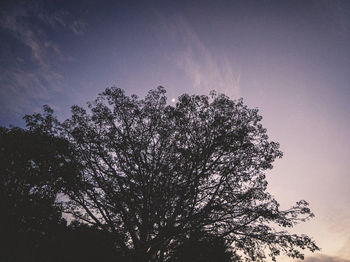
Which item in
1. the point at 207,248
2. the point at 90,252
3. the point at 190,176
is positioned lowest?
the point at 90,252

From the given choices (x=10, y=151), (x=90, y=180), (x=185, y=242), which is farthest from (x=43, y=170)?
(x=185, y=242)

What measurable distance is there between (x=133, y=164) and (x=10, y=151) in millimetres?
9481

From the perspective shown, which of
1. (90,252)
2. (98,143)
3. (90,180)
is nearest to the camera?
(90,180)

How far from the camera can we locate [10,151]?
1177 cm

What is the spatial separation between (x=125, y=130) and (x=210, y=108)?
6629 millimetres

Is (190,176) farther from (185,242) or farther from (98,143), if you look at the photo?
(98,143)

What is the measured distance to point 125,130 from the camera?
11742 mm

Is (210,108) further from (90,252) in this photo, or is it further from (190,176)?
(90,252)

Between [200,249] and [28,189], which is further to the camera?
[28,189]

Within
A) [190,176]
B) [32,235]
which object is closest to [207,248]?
[190,176]

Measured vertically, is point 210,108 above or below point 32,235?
above

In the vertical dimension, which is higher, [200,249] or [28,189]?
[28,189]

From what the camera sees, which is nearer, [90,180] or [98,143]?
[90,180]

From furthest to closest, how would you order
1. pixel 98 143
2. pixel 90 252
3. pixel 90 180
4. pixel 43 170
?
1. pixel 90 252
2. pixel 98 143
3. pixel 90 180
4. pixel 43 170
